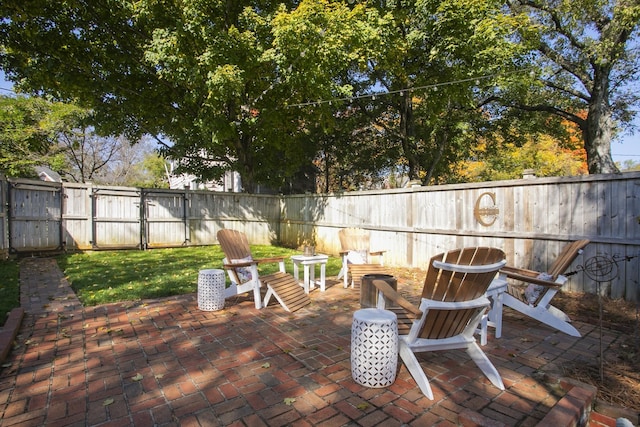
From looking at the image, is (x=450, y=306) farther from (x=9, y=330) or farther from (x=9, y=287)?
(x=9, y=287)

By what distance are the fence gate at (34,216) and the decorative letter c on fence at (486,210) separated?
10.3 meters

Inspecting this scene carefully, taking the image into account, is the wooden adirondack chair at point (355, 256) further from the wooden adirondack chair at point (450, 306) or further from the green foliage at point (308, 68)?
the green foliage at point (308, 68)

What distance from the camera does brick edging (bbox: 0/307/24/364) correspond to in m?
3.12

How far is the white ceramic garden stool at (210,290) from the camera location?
4.57 m

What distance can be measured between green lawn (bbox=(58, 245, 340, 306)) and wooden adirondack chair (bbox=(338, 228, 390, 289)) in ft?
3.23

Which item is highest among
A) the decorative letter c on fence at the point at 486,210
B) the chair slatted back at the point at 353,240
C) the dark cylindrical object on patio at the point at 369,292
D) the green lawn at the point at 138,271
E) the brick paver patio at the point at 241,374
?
the decorative letter c on fence at the point at 486,210

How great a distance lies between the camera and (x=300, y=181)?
16906 mm

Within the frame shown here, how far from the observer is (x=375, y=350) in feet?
8.57

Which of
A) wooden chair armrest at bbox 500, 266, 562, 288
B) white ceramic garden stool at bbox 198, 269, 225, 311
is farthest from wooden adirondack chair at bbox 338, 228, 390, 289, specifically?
white ceramic garden stool at bbox 198, 269, 225, 311

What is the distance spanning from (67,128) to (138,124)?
782cm

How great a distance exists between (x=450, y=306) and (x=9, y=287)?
22.0 ft

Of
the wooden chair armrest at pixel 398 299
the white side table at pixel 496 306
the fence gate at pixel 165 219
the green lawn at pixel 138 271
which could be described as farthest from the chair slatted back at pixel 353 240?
the fence gate at pixel 165 219

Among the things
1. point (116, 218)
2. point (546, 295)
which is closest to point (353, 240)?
point (546, 295)

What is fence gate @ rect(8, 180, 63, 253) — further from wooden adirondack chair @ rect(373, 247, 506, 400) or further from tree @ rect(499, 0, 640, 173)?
tree @ rect(499, 0, 640, 173)
